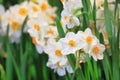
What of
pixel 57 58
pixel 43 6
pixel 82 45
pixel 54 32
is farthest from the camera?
pixel 43 6

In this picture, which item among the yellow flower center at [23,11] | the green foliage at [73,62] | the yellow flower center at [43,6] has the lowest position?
the green foliage at [73,62]

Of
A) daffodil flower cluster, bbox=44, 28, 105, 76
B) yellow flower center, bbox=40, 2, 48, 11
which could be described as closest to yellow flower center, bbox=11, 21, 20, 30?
yellow flower center, bbox=40, 2, 48, 11

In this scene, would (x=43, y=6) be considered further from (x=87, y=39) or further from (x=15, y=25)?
(x=87, y=39)

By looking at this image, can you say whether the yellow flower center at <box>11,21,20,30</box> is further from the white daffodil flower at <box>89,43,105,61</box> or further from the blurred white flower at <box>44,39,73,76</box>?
the white daffodil flower at <box>89,43,105,61</box>

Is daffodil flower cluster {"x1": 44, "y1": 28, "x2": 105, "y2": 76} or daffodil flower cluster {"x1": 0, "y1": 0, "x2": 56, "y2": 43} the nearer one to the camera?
daffodil flower cluster {"x1": 44, "y1": 28, "x2": 105, "y2": 76}

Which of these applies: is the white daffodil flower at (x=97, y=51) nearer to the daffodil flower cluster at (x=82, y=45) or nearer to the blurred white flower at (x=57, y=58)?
the daffodil flower cluster at (x=82, y=45)

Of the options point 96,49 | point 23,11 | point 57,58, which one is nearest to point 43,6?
point 23,11

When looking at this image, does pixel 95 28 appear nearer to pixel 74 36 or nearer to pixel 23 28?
pixel 74 36

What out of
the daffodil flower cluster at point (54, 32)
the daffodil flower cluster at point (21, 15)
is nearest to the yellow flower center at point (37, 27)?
the daffodil flower cluster at point (54, 32)

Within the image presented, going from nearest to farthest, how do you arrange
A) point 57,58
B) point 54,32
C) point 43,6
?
point 57,58, point 54,32, point 43,6

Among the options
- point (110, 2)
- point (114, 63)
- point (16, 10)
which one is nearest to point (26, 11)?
point (16, 10)

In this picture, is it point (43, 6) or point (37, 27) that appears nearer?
point (37, 27)

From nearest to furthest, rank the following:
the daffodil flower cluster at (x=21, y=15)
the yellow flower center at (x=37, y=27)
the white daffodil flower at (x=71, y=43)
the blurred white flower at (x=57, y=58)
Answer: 1. the white daffodil flower at (x=71, y=43)
2. the blurred white flower at (x=57, y=58)
3. the yellow flower center at (x=37, y=27)
4. the daffodil flower cluster at (x=21, y=15)
